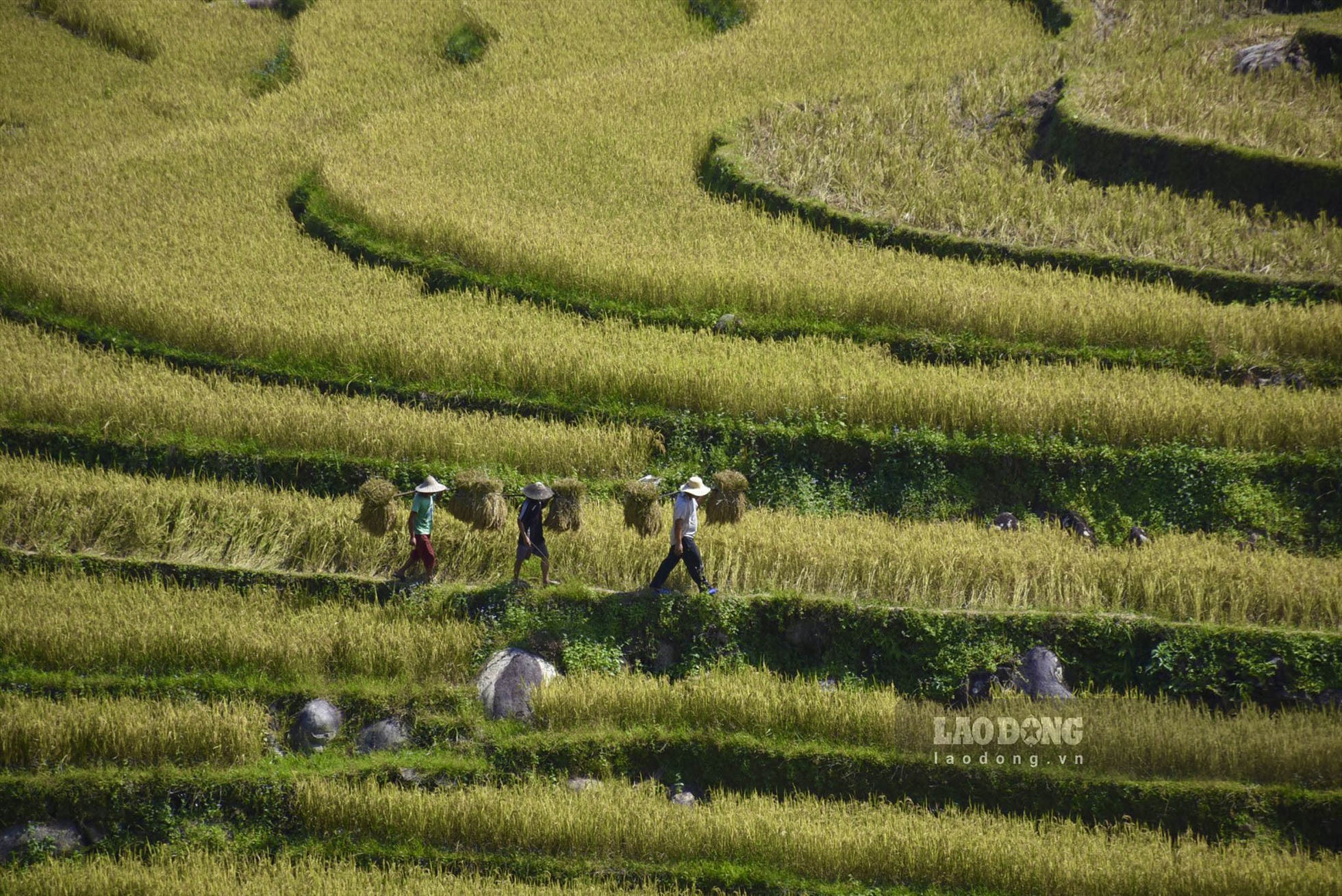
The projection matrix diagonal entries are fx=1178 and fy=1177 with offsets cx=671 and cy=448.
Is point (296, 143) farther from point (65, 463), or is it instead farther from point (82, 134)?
point (65, 463)

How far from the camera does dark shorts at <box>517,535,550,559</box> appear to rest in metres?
12.3

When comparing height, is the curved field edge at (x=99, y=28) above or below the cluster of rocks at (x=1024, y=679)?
above

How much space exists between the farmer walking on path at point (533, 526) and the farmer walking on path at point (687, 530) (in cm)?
129

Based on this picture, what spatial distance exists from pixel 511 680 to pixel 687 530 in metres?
2.34

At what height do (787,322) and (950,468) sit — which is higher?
(787,322)

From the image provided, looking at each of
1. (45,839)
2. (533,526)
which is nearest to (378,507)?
(533,526)

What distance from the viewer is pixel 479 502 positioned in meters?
12.4

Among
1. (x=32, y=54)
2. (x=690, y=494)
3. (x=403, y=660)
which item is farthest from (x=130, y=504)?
(x=32, y=54)

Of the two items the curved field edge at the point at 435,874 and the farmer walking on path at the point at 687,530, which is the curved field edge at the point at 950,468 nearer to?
the farmer walking on path at the point at 687,530

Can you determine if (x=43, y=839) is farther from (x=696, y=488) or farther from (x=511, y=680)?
(x=696, y=488)

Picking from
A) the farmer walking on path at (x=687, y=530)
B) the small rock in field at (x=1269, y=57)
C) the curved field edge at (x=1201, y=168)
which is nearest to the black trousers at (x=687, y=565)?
the farmer walking on path at (x=687, y=530)

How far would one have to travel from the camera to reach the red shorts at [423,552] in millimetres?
12516

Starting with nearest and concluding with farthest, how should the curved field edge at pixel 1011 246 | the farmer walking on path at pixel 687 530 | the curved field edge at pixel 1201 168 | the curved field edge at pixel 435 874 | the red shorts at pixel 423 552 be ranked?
the curved field edge at pixel 435 874
the farmer walking on path at pixel 687 530
the red shorts at pixel 423 552
the curved field edge at pixel 1011 246
the curved field edge at pixel 1201 168

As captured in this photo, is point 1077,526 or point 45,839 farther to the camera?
point 1077,526
